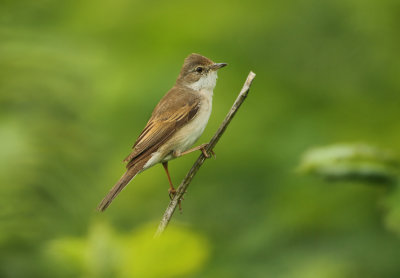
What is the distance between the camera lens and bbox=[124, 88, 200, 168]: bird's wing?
4.83 metres

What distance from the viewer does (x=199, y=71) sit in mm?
6008

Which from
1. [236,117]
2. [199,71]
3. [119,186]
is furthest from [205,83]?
[119,186]

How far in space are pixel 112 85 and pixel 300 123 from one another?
7.35ft

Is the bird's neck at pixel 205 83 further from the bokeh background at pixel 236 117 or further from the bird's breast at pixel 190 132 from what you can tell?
the bokeh background at pixel 236 117

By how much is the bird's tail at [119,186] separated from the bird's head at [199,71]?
167 centimetres

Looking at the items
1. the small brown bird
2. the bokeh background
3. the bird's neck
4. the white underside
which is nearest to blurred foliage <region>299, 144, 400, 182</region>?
the bokeh background

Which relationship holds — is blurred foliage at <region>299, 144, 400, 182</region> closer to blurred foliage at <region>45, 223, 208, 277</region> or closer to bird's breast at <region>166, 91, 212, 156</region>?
blurred foliage at <region>45, 223, 208, 277</region>

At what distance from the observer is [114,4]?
338 inches

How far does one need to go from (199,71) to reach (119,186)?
2.17 m

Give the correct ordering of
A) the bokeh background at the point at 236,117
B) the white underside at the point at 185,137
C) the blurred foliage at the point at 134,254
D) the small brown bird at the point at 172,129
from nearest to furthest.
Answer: the blurred foliage at the point at 134,254
the bokeh background at the point at 236,117
the small brown bird at the point at 172,129
the white underside at the point at 185,137

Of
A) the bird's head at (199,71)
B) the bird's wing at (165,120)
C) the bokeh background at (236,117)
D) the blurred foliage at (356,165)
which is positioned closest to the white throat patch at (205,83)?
the bird's head at (199,71)

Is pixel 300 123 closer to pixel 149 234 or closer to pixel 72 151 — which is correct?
pixel 72 151

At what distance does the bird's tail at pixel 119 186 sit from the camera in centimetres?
364

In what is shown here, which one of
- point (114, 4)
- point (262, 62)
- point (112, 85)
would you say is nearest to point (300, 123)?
point (262, 62)
